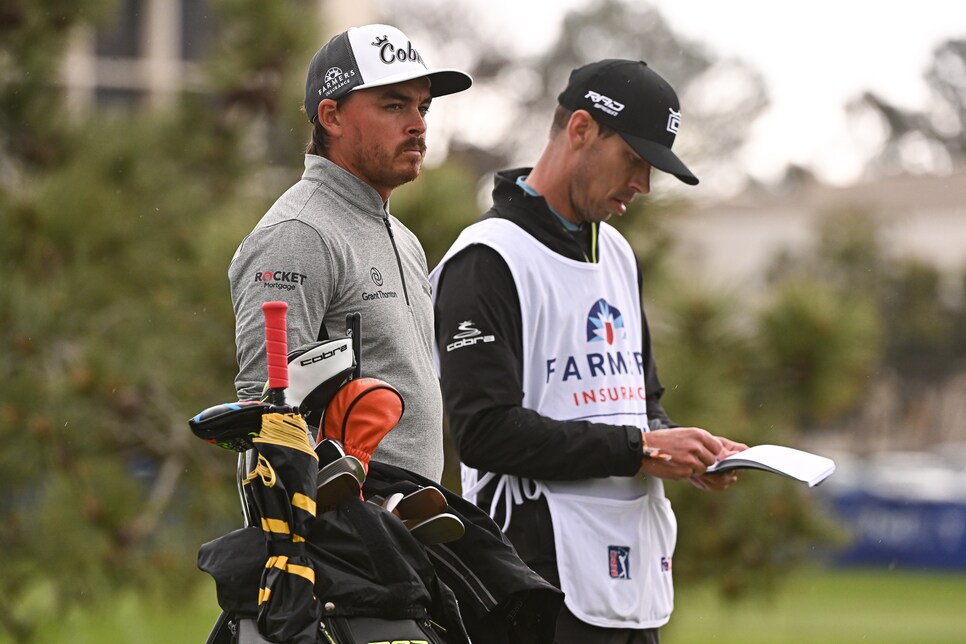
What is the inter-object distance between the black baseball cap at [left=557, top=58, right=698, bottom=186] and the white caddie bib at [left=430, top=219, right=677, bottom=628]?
0.31 metres

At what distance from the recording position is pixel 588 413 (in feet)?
12.2

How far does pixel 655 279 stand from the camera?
6.77 metres

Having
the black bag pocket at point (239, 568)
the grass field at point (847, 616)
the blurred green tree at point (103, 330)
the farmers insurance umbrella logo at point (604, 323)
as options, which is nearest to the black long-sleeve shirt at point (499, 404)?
the farmers insurance umbrella logo at point (604, 323)

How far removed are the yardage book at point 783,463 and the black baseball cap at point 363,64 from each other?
3.52 feet

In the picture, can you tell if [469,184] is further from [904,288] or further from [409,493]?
[904,288]

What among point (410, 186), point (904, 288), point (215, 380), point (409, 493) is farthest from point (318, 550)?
point (904, 288)

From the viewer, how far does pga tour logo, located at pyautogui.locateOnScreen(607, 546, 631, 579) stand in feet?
12.0

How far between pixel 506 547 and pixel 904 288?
29747mm

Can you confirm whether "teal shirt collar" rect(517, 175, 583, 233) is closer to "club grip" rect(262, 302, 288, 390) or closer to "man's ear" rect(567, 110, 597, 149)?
"man's ear" rect(567, 110, 597, 149)

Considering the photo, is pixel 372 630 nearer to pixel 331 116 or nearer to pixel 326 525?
pixel 326 525

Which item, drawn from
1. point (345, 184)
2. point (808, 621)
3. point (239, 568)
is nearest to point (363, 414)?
point (239, 568)

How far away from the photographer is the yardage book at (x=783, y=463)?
340 centimetres

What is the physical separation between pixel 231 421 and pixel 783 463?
4.53 feet

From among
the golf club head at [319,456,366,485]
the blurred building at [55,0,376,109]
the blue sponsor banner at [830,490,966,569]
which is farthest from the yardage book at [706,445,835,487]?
the blurred building at [55,0,376,109]
